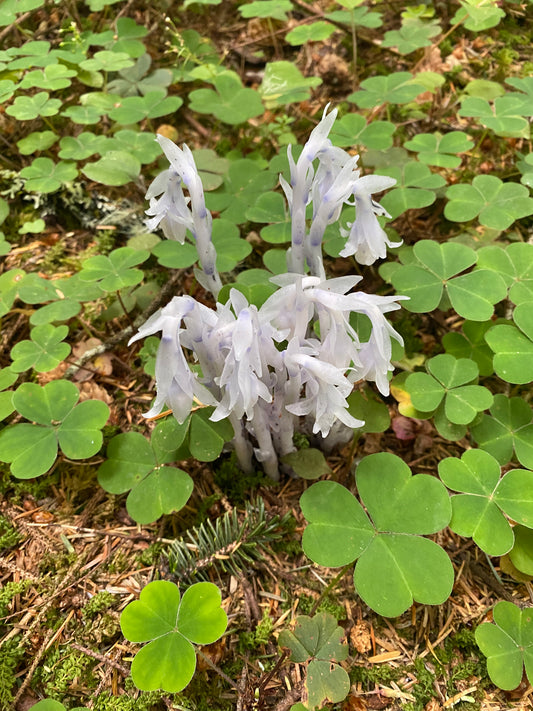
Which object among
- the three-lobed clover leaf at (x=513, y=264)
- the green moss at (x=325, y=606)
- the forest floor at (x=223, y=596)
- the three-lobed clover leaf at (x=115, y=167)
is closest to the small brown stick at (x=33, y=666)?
the forest floor at (x=223, y=596)

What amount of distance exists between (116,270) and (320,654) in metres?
1.85

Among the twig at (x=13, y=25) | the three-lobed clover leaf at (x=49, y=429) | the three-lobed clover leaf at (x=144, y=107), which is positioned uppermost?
the twig at (x=13, y=25)

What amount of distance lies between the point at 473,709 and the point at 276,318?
1439 mm

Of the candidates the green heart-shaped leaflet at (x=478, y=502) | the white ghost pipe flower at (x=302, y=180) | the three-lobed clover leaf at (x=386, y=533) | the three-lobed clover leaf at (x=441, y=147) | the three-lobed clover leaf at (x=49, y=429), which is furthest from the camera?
the three-lobed clover leaf at (x=441, y=147)

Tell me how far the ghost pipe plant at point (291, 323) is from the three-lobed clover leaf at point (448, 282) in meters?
0.70

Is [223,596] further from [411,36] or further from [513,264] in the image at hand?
[411,36]

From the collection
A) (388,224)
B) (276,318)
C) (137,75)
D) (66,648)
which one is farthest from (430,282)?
(137,75)

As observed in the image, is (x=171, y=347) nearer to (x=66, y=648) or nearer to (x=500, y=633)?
(x=66, y=648)

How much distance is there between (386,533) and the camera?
5.67ft

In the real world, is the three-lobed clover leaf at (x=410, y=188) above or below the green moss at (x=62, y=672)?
above

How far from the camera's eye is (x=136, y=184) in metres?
2.86

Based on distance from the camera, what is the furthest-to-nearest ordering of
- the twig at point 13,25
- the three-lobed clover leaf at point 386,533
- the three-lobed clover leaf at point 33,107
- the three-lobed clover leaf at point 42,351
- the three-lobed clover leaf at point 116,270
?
the twig at point 13,25 < the three-lobed clover leaf at point 33,107 < the three-lobed clover leaf at point 116,270 < the three-lobed clover leaf at point 42,351 < the three-lobed clover leaf at point 386,533

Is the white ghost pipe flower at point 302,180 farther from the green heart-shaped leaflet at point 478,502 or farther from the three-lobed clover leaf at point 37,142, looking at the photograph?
the three-lobed clover leaf at point 37,142

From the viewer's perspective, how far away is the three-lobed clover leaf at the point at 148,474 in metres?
1.91
